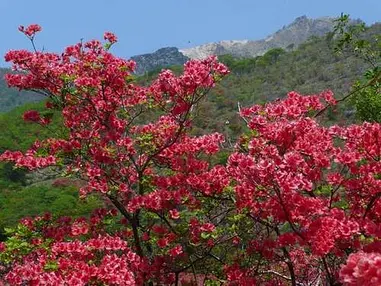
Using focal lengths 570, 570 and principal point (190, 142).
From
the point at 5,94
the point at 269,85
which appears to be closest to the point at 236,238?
the point at 269,85

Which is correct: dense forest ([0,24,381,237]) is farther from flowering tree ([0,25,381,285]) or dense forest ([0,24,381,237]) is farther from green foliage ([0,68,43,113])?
green foliage ([0,68,43,113])

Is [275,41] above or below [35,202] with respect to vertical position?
above

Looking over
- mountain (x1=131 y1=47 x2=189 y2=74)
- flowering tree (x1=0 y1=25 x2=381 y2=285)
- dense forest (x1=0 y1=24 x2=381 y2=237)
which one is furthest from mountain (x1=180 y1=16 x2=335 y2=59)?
flowering tree (x1=0 y1=25 x2=381 y2=285)

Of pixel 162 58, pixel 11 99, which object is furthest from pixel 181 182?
pixel 162 58

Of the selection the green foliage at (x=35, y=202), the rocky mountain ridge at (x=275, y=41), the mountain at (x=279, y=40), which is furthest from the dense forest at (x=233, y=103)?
the mountain at (x=279, y=40)

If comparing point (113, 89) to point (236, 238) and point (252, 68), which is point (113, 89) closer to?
point (236, 238)

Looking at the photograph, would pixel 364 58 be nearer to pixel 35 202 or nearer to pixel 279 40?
pixel 35 202

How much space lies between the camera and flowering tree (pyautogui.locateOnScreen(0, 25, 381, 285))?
4.90 m

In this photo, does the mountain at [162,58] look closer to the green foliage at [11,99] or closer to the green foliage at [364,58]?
the green foliage at [11,99]

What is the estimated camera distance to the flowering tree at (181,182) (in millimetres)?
4902

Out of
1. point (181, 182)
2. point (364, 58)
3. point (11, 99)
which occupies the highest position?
point (11, 99)

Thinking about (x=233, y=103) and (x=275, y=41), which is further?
(x=275, y=41)

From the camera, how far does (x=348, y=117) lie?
30672 mm

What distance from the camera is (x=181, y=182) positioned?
645cm
